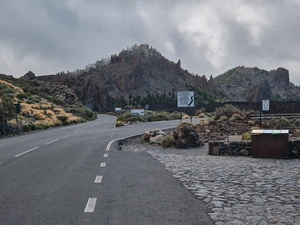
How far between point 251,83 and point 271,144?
166 meters

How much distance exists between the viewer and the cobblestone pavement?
577cm

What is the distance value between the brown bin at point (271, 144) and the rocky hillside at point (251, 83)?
472ft

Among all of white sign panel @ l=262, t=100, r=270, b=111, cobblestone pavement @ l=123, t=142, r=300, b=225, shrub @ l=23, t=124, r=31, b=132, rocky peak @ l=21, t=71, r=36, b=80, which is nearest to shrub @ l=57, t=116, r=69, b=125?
shrub @ l=23, t=124, r=31, b=132

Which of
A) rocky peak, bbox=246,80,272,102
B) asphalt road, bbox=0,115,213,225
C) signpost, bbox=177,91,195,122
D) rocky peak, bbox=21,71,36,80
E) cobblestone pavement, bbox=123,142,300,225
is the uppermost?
rocky peak, bbox=21,71,36,80

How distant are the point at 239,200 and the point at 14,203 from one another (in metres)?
4.13

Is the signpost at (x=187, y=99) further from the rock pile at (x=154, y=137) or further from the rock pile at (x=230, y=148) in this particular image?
the rock pile at (x=230, y=148)

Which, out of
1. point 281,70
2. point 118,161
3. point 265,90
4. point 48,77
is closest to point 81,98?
Result: point 48,77

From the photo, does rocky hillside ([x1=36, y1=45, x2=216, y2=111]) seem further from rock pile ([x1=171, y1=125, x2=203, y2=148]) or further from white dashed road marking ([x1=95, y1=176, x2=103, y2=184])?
white dashed road marking ([x1=95, y1=176, x2=103, y2=184])

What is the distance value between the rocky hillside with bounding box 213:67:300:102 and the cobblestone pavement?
480 ft

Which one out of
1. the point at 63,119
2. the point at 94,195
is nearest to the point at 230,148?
the point at 94,195

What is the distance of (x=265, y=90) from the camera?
382 ft

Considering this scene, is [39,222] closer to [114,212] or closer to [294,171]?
[114,212]

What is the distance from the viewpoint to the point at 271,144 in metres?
13.2

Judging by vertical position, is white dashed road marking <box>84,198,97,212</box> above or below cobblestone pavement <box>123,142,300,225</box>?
above
